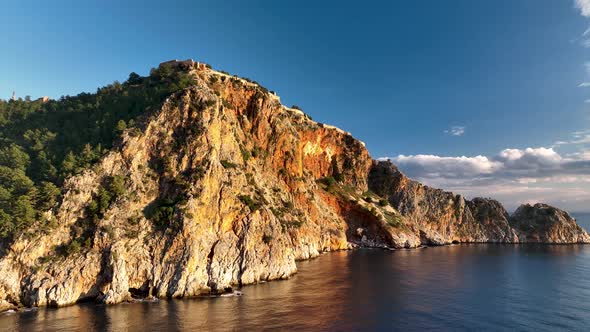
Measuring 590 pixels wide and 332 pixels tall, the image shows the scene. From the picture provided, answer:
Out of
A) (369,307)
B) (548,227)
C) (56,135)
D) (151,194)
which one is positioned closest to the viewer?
(369,307)

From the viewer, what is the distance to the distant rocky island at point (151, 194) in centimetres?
5622

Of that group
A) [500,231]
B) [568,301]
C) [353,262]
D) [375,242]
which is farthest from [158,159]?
[500,231]

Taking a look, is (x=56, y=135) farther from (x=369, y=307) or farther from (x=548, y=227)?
(x=548, y=227)

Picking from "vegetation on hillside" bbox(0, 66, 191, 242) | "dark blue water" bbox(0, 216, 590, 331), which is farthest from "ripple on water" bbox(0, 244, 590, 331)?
"vegetation on hillside" bbox(0, 66, 191, 242)

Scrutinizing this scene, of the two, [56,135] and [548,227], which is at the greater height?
[56,135]

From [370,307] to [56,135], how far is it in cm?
8649

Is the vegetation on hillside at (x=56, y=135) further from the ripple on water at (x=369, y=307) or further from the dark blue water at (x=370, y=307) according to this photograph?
the dark blue water at (x=370, y=307)

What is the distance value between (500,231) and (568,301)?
130327 mm

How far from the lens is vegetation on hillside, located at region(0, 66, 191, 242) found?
6127 cm

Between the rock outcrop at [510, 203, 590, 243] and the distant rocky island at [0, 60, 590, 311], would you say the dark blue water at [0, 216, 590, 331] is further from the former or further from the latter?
the rock outcrop at [510, 203, 590, 243]

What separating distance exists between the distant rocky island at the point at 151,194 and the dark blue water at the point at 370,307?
525 centimetres

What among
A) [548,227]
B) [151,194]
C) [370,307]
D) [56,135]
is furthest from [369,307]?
[548,227]

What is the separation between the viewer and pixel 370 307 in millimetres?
55312

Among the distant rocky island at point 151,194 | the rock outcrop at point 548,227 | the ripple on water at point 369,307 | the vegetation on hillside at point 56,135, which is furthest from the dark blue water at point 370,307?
the rock outcrop at point 548,227
